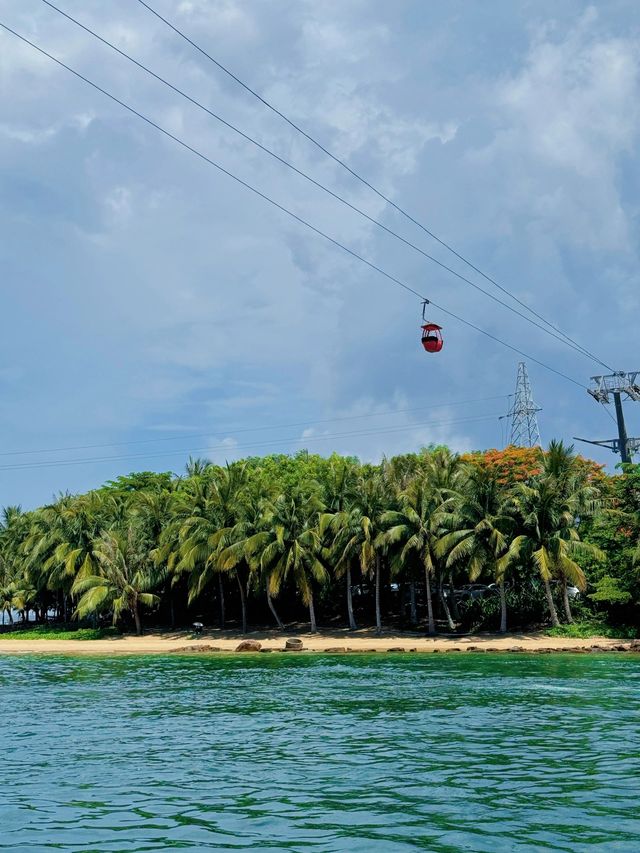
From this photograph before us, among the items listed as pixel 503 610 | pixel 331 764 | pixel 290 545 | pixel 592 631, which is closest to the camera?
pixel 331 764

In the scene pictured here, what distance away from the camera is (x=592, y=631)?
45406 millimetres

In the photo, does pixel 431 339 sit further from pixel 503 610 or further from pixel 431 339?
pixel 503 610

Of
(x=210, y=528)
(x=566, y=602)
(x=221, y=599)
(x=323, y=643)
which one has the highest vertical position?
(x=210, y=528)

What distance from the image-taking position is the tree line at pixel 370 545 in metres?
45.4

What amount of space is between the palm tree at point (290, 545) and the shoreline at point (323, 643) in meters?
3.42

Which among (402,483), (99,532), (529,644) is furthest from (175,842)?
(99,532)

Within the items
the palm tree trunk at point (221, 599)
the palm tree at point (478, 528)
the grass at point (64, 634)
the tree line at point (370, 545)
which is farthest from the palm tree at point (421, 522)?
the grass at point (64, 634)

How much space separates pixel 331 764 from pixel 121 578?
4307cm

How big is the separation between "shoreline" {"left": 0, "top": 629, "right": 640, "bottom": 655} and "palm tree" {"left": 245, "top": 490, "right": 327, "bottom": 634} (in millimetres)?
3417

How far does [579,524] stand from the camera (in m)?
48.9

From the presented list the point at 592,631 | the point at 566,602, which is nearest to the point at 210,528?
the point at 566,602

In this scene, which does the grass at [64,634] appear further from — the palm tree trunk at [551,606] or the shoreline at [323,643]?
the palm tree trunk at [551,606]

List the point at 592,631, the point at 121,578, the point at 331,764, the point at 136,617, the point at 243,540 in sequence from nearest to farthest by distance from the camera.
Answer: the point at 331,764, the point at 592,631, the point at 243,540, the point at 121,578, the point at 136,617

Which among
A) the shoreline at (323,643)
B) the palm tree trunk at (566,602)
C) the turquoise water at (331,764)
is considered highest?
the palm tree trunk at (566,602)
